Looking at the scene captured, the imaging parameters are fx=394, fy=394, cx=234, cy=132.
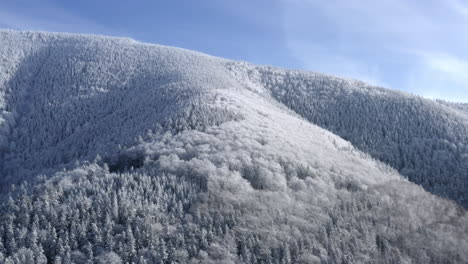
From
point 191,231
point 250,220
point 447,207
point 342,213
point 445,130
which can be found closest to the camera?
point 191,231

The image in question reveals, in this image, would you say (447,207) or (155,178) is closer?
(155,178)

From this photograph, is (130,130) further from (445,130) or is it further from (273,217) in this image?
(445,130)

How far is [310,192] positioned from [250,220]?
24127 mm

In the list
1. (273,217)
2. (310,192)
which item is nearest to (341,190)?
(310,192)

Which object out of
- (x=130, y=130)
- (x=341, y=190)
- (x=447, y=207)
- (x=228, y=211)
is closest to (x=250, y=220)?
(x=228, y=211)

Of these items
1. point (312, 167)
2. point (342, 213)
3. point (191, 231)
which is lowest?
point (191, 231)

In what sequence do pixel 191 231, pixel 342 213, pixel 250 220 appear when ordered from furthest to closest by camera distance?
pixel 342 213 < pixel 250 220 < pixel 191 231

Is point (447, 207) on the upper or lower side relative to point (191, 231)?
upper

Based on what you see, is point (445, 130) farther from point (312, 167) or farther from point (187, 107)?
point (187, 107)

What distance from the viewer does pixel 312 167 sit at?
115 metres

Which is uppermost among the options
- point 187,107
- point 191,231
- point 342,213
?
point 187,107

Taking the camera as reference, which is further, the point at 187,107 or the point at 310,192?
the point at 187,107

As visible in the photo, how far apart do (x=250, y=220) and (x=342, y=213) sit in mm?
23609

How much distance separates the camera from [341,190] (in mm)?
103375
